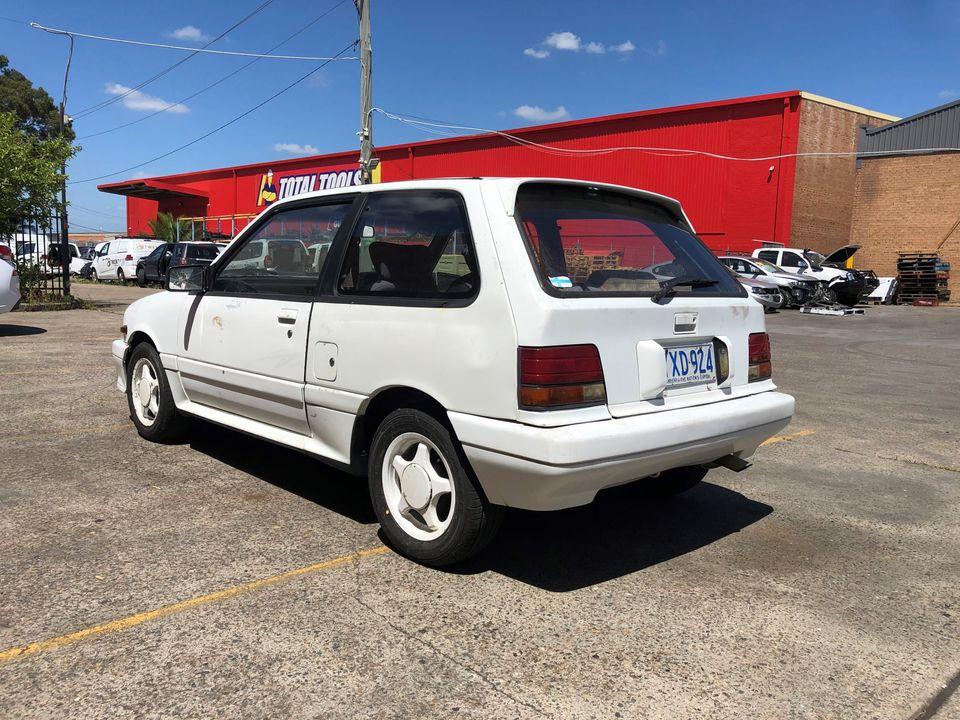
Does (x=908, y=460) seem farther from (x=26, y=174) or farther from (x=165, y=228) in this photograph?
(x=165, y=228)

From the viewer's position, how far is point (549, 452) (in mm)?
2801

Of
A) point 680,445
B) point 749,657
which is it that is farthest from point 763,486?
point 749,657

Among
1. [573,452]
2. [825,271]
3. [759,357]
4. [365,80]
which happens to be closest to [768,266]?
[825,271]

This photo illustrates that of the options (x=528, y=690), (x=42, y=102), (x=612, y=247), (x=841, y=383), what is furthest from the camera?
(x=42, y=102)

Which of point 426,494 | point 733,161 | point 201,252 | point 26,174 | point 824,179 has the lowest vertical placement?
point 426,494

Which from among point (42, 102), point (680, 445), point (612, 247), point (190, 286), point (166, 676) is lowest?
point (166, 676)

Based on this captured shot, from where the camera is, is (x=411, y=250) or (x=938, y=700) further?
(x=411, y=250)

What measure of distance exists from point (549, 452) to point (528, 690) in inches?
31.5

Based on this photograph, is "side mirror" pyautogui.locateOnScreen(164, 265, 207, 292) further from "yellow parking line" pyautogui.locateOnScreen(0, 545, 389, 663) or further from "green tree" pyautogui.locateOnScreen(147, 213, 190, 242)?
"green tree" pyautogui.locateOnScreen(147, 213, 190, 242)

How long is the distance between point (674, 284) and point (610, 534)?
1.28 meters

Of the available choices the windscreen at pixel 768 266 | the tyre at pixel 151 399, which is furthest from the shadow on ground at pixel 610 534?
the windscreen at pixel 768 266

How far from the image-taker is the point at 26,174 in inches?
560

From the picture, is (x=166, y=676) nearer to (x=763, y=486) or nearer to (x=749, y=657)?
(x=749, y=657)

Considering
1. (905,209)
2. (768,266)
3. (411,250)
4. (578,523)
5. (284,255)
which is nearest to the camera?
(411,250)
